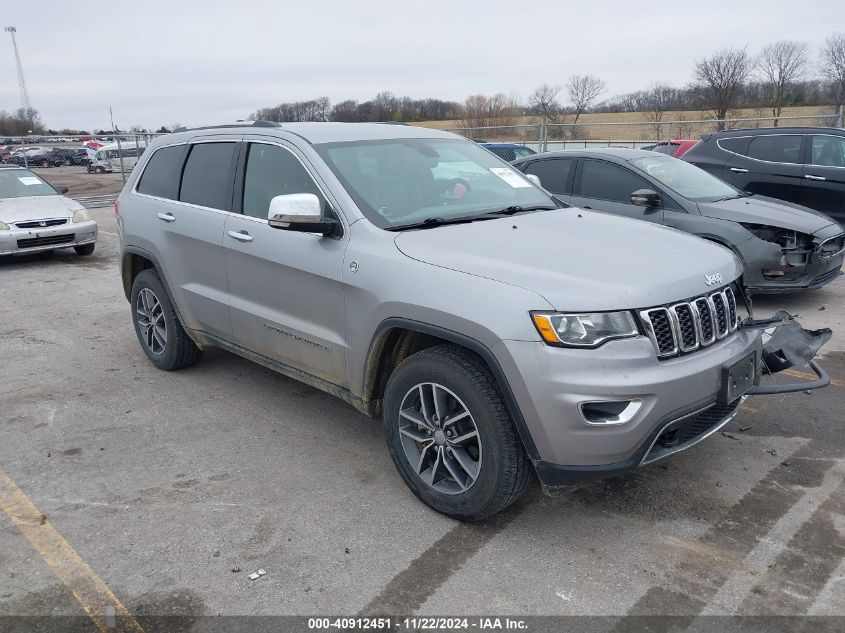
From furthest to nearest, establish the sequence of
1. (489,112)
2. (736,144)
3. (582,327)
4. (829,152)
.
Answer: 1. (489,112)
2. (736,144)
3. (829,152)
4. (582,327)

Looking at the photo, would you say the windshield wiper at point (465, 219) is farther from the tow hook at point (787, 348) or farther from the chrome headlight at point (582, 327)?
the tow hook at point (787, 348)

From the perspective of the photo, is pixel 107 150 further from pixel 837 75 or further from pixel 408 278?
pixel 837 75

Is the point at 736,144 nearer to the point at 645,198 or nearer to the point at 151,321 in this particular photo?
the point at 645,198

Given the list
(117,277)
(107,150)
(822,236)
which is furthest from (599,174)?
(107,150)

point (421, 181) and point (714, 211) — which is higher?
point (421, 181)

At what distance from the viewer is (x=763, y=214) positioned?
738cm

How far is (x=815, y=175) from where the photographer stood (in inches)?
370

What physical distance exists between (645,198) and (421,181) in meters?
3.87

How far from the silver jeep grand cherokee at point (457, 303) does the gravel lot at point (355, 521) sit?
0.39 meters

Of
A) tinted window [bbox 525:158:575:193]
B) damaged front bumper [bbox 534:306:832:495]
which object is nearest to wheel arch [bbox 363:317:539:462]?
damaged front bumper [bbox 534:306:832:495]

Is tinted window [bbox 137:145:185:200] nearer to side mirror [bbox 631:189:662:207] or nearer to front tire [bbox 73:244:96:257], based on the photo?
side mirror [bbox 631:189:662:207]

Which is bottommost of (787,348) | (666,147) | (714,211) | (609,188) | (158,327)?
(158,327)

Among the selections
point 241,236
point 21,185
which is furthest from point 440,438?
point 21,185

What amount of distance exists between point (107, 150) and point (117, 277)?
29985 mm
